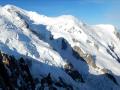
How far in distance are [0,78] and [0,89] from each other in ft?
31.0

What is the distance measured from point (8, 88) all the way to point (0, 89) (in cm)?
1109

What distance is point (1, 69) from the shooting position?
655 feet

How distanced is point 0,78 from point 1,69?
1059cm

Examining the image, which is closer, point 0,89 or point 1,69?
point 0,89

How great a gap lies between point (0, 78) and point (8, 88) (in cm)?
609

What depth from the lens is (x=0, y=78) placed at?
18950 cm

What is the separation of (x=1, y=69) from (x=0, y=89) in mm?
19990

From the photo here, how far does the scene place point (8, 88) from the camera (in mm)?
191875

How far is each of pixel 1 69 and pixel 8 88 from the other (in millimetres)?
11764
